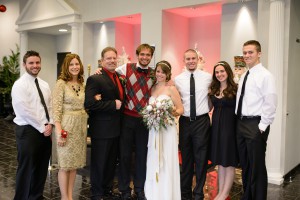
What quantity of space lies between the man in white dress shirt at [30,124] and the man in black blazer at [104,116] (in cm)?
51

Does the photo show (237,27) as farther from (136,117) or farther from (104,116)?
(104,116)

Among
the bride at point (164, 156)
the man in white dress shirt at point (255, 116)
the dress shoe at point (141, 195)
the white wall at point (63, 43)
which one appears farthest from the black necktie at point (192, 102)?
the white wall at point (63, 43)

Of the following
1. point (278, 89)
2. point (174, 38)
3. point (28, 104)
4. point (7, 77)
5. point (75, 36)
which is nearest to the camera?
point (28, 104)

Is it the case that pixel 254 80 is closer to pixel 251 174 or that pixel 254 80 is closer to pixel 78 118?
pixel 251 174

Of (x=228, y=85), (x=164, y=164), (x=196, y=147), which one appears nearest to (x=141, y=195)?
(x=164, y=164)

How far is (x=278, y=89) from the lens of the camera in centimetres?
502

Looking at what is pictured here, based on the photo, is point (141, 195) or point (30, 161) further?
point (141, 195)

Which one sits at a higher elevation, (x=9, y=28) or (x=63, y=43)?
(x=9, y=28)

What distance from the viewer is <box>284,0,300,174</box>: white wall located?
16.8 ft

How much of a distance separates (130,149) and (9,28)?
1166 cm

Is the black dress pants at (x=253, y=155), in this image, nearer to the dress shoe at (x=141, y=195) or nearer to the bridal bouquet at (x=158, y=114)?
the bridal bouquet at (x=158, y=114)

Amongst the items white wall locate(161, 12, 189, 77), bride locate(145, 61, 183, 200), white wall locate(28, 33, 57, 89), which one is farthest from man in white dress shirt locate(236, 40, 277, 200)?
white wall locate(28, 33, 57, 89)

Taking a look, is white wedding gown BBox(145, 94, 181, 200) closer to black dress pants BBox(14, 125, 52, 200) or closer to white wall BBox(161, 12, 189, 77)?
black dress pants BBox(14, 125, 52, 200)

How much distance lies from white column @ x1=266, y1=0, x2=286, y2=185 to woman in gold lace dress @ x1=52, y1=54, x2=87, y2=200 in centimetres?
310
